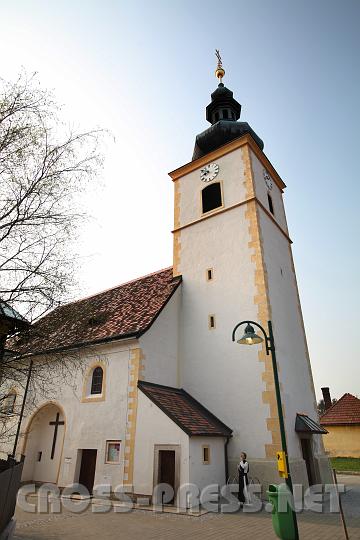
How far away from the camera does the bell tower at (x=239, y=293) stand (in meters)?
13.3

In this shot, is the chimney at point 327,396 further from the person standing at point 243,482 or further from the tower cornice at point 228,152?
the person standing at point 243,482

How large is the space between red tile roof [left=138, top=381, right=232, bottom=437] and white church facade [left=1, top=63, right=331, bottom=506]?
71 mm

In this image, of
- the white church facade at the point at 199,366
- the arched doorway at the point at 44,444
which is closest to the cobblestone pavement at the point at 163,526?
the white church facade at the point at 199,366

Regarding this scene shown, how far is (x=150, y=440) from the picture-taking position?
12.1 m

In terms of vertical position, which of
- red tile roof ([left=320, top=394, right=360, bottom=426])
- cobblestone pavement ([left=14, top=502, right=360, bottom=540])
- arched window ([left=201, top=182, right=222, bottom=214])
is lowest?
cobblestone pavement ([left=14, top=502, right=360, bottom=540])

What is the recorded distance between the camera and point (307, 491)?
12.9 m

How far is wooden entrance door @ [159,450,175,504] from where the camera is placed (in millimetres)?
11539

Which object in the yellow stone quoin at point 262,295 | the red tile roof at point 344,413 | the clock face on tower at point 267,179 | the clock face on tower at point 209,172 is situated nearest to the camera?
the yellow stone quoin at point 262,295

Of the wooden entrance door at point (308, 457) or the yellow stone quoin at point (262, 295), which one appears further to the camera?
the wooden entrance door at point (308, 457)

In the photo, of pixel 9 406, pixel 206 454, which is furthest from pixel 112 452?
pixel 9 406

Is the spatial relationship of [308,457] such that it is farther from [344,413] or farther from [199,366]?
[344,413]

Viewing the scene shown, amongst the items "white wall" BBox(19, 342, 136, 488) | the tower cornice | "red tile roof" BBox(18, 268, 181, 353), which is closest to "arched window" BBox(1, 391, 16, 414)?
"red tile roof" BBox(18, 268, 181, 353)

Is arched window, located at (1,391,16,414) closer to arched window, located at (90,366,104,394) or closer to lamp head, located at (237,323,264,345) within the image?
arched window, located at (90,366,104,394)

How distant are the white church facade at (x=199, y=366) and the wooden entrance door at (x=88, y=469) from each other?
5cm
